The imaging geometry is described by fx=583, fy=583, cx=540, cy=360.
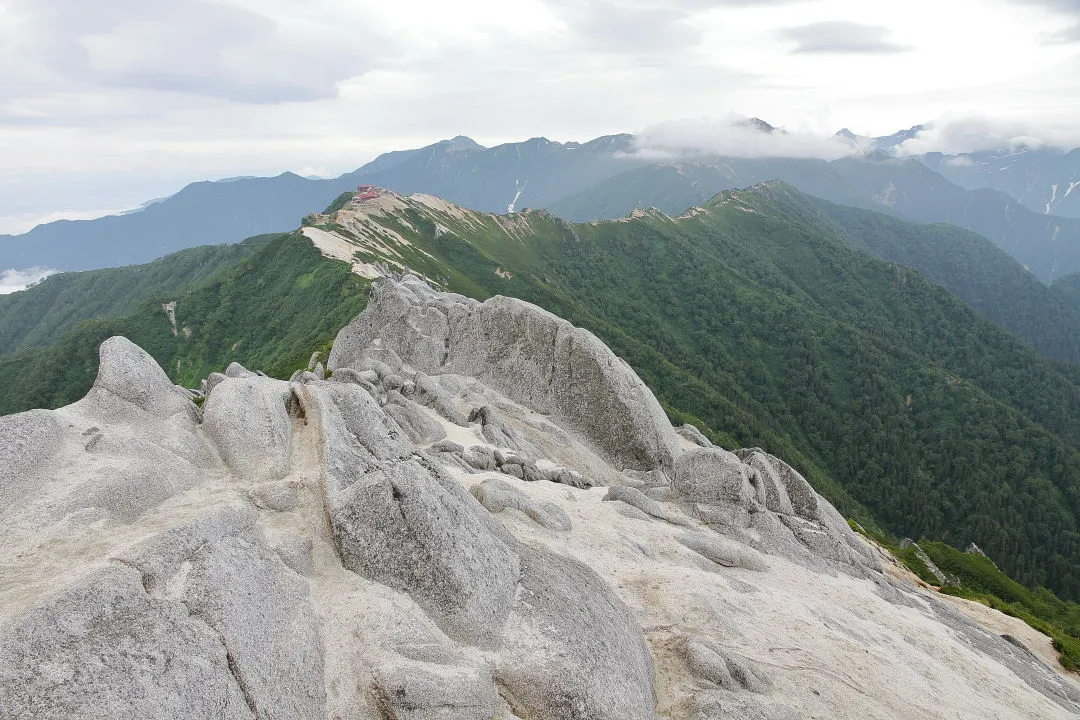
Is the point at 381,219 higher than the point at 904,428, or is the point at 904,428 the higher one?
the point at 381,219

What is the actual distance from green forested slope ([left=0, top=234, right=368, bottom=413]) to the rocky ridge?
269ft

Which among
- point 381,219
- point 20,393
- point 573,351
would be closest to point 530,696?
point 573,351

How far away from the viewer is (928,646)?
26.2 meters

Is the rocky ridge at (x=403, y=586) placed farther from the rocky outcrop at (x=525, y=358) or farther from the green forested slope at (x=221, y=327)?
the green forested slope at (x=221, y=327)

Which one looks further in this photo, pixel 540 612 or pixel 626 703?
pixel 540 612

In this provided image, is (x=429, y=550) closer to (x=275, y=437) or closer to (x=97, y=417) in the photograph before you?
(x=275, y=437)

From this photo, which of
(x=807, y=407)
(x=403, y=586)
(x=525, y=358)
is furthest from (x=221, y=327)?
(x=807, y=407)

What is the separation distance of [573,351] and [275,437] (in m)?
25.8

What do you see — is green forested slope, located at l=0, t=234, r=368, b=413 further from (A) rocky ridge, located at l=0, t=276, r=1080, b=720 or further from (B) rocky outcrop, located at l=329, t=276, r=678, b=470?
(A) rocky ridge, located at l=0, t=276, r=1080, b=720

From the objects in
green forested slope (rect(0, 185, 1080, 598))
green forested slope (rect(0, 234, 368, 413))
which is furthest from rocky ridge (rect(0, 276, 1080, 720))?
green forested slope (rect(0, 234, 368, 413))

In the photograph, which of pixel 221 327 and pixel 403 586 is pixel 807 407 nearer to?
pixel 221 327

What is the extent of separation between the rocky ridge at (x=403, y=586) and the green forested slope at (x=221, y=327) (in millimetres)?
82052

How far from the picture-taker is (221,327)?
13788 centimetres

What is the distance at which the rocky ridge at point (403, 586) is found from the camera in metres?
13.3
